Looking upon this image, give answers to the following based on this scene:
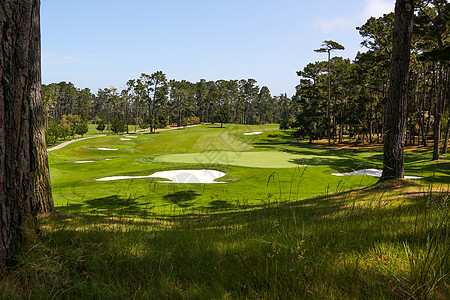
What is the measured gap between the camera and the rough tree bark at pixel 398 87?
8539 mm

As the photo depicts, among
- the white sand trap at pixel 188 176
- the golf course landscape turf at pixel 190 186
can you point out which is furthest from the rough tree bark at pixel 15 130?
the white sand trap at pixel 188 176

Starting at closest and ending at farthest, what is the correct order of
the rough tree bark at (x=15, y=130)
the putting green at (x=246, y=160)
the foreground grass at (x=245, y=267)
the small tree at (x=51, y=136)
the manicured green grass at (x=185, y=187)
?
the foreground grass at (x=245, y=267) < the rough tree bark at (x=15, y=130) < the manicured green grass at (x=185, y=187) < the putting green at (x=246, y=160) < the small tree at (x=51, y=136)

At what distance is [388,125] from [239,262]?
874 cm

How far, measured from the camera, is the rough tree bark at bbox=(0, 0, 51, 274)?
94.2 inches

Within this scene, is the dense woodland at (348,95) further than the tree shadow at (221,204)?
Yes

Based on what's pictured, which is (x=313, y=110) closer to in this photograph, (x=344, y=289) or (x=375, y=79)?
(x=375, y=79)

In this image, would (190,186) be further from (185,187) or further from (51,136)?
(51,136)

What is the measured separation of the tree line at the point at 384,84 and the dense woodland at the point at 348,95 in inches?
2.4

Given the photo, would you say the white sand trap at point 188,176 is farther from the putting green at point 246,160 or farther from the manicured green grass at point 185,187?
the putting green at point 246,160

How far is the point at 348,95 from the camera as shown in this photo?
47.9 metres

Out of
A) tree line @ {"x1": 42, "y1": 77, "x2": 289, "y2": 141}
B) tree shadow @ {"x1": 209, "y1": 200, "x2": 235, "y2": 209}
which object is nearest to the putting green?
tree shadow @ {"x1": 209, "y1": 200, "x2": 235, "y2": 209}

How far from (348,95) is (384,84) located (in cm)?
642

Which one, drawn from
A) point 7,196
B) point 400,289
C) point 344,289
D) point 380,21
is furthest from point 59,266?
point 380,21

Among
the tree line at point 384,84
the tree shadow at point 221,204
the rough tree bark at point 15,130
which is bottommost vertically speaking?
the tree shadow at point 221,204
